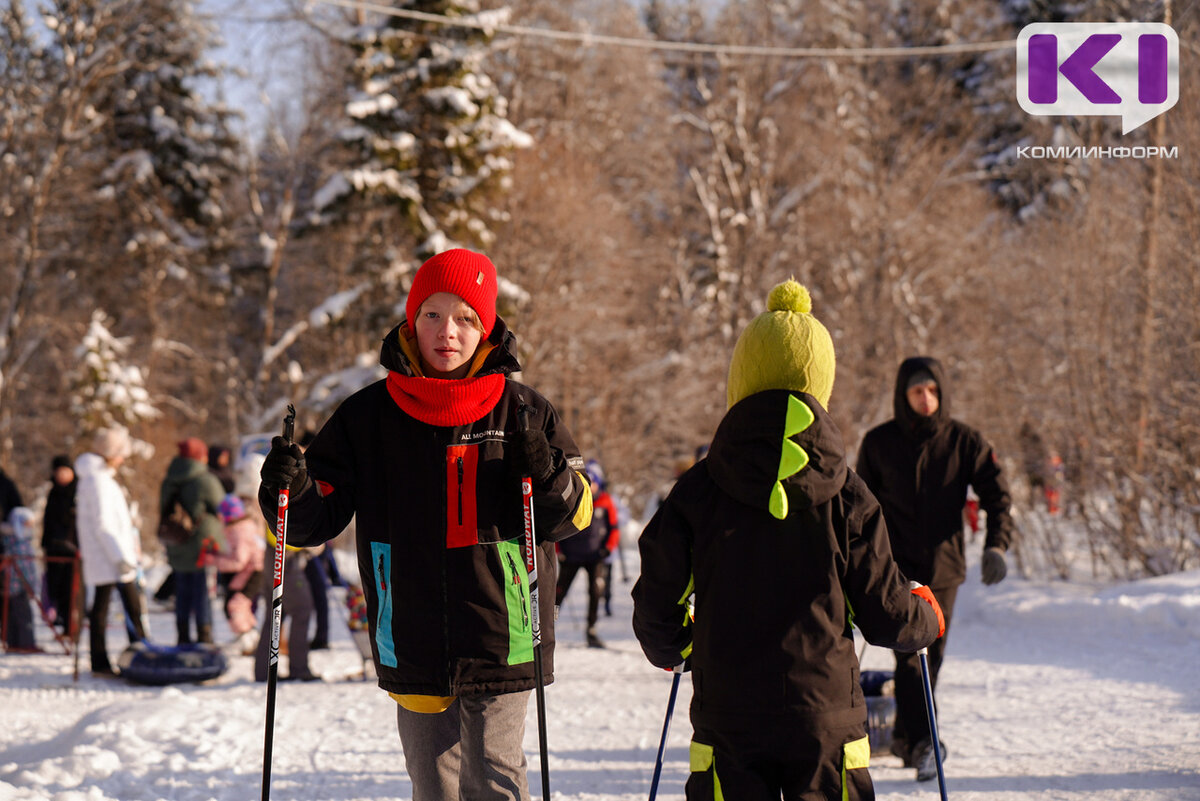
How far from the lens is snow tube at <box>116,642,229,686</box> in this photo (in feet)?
26.3

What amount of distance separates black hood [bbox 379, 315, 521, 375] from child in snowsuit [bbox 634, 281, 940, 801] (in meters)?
0.64

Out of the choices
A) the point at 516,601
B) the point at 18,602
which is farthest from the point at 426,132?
the point at 516,601

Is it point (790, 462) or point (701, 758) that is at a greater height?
point (790, 462)

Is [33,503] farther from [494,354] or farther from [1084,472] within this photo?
[494,354]

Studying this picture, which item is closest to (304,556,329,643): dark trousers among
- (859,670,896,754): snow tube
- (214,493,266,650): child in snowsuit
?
(214,493,266,650): child in snowsuit

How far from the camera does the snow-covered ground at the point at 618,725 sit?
16.5 feet

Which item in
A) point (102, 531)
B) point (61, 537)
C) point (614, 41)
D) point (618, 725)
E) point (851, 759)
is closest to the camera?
point (851, 759)

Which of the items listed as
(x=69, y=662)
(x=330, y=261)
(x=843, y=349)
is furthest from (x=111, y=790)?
(x=330, y=261)

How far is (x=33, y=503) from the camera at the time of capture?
22922 millimetres

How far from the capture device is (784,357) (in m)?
2.85

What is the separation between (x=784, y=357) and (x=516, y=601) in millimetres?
1002

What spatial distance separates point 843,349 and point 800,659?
21.6 metres

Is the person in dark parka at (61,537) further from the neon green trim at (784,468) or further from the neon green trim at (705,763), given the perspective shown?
the neon green trim at (784,468)

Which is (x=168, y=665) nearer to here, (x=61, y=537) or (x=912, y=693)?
(x=61, y=537)
